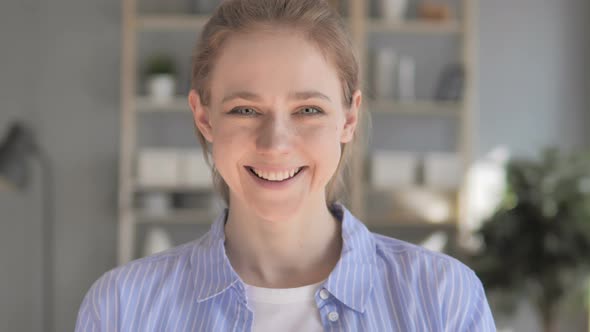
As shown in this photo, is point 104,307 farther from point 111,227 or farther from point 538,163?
point 111,227

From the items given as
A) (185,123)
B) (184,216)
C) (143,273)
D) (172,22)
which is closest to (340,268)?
(143,273)

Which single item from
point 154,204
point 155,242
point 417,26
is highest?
point 417,26

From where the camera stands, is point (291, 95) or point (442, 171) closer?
point (291, 95)

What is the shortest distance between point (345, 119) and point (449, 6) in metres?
4.42

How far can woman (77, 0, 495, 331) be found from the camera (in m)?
1.36

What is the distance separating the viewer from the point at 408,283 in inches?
55.8

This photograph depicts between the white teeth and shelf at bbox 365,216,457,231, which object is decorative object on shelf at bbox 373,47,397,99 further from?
the white teeth

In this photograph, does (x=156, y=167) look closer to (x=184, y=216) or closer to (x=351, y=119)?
(x=184, y=216)

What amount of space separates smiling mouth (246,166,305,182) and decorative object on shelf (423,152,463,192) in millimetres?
4040

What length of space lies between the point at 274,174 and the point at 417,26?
4149mm

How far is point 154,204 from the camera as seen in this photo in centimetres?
534

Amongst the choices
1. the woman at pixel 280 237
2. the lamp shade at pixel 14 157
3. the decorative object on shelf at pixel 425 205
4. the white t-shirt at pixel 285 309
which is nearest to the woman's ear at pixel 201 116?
the woman at pixel 280 237

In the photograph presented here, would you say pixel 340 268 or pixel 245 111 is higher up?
pixel 245 111

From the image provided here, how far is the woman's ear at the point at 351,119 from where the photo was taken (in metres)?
1.49
